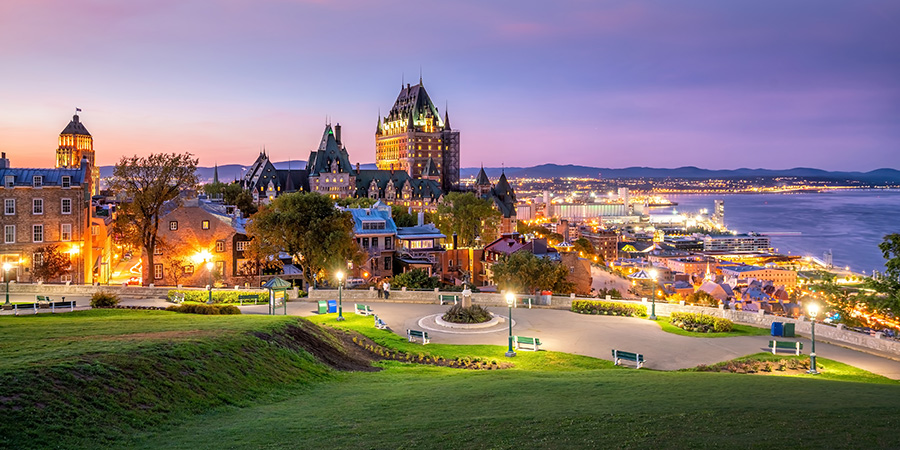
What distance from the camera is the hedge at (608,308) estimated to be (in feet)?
111

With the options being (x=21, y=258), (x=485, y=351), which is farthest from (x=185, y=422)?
(x=21, y=258)

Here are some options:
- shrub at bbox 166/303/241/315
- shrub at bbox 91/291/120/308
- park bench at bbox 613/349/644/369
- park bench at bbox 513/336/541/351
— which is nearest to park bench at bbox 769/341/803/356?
park bench at bbox 613/349/644/369

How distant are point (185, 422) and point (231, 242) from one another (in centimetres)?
3970

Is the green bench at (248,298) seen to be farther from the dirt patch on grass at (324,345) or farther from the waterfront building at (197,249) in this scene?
the waterfront building at (197,249)

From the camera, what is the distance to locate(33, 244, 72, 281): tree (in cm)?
4262

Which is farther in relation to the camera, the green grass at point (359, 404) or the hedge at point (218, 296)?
the hedge at point (218, 296)

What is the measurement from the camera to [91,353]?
14.7 metres

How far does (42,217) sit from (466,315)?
32702 mm

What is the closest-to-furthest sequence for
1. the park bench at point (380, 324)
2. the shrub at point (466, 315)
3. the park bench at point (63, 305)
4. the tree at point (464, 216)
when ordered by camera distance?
the park bench at point (63, 305), the park bench at point (380, 324), the shrub at point (466, 315), the tree at point (464, 216)

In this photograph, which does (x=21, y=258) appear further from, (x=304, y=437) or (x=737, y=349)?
(x=737, y=349)

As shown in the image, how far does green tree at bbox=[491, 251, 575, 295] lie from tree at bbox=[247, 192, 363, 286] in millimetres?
11888

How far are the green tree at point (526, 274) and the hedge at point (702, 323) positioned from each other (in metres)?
16.5

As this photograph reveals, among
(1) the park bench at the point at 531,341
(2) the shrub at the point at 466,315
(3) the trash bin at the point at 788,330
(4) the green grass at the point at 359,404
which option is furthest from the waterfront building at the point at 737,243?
(4) the green grass at the point at 359,404

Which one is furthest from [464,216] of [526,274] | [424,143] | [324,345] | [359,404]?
[424,143]
